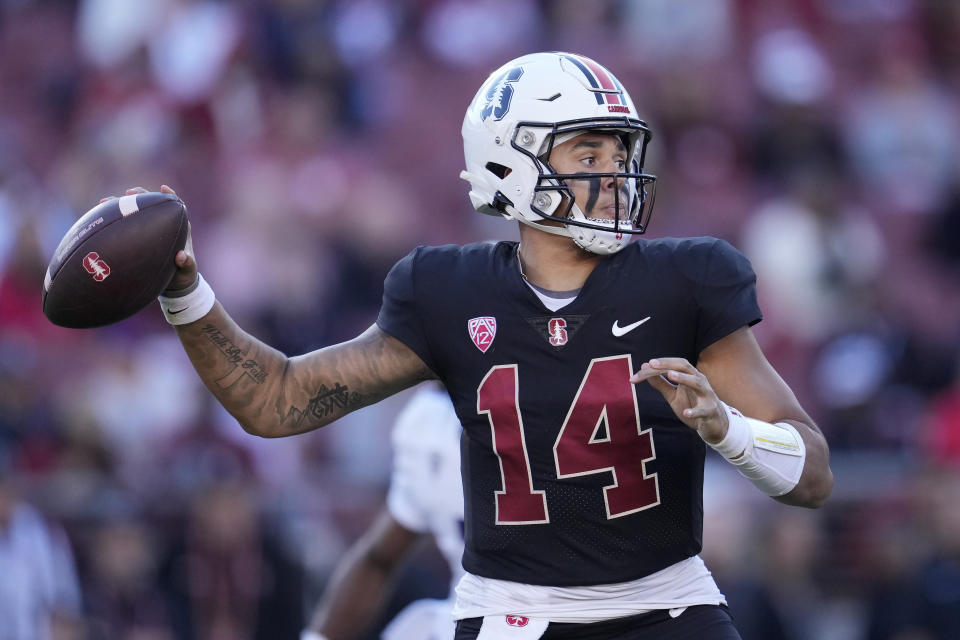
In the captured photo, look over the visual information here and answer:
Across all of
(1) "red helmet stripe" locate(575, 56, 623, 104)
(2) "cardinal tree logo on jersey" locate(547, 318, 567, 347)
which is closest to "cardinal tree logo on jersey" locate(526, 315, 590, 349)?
(2) "cardinal tree logo on jersey" locate(547, 318, 567, 347)

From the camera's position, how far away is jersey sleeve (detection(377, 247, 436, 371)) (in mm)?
3543

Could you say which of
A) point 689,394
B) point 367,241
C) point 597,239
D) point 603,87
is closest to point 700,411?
point 689,394

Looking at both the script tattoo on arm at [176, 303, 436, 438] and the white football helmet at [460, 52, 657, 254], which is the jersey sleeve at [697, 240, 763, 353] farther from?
the script tattoo on arm at [176, 303, 436, 438]

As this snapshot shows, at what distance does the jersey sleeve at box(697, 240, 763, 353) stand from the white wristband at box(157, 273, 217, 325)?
46.0 inches

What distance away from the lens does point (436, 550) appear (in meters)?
7.20

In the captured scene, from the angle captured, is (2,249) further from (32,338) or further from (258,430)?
(258,430)

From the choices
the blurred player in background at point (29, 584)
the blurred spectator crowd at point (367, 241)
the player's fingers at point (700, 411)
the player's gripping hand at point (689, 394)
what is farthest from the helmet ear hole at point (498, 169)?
the blurred player in background at point (29, 584)

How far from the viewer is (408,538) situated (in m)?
4.73

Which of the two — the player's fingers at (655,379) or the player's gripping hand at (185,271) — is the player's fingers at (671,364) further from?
the player's gripping hand at (185,271)

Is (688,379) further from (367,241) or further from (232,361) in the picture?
(367,241)

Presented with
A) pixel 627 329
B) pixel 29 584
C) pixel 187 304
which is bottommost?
pixel 29 584

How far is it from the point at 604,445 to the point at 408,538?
1565 millimetres

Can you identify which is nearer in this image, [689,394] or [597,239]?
[689,394]

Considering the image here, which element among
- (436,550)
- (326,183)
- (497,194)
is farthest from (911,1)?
(497,194)
